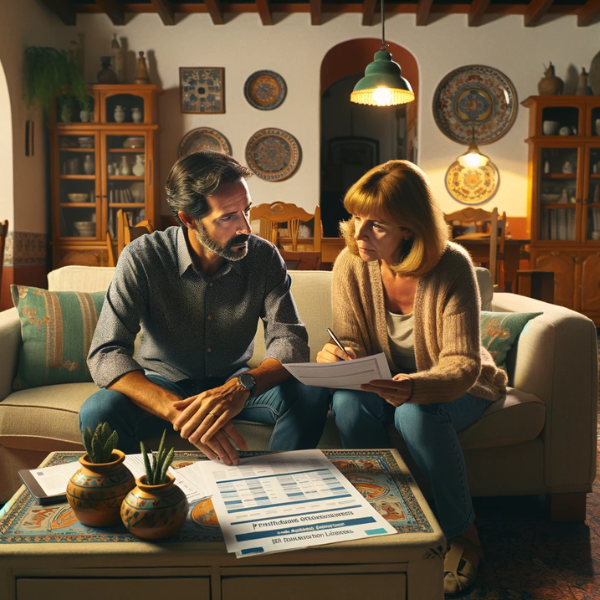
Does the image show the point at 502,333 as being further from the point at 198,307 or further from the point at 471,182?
the point at 471,182

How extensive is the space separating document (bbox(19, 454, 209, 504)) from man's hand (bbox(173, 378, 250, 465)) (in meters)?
0.09

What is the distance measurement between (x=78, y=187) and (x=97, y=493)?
511 centimetres

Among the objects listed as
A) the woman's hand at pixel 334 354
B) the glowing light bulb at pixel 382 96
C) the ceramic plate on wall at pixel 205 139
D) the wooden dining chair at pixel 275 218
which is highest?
the ceramic plate on wall at pixel 205 139

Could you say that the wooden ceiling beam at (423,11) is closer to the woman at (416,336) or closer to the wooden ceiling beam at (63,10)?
the wooden ceiling beam at (63,10)

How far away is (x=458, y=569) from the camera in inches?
55.9

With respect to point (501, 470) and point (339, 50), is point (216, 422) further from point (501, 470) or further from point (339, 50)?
point (339, 50)

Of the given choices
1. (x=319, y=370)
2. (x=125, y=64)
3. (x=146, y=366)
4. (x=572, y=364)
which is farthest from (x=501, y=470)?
(x=125, y=64)

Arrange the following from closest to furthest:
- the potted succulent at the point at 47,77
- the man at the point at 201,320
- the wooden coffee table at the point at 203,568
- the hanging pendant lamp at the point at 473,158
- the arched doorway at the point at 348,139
A: the wooden coffee table at the point at 203,568 < the man at the point at 201,320 < the potted succulent at the point at 47,77 < the hanging pendant lamp at the point at 473,158 < the arched doorway at the point at 348,139

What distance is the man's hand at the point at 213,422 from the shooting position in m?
1.22

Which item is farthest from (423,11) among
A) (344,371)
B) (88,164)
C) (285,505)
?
(285,505)

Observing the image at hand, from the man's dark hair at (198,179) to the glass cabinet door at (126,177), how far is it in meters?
4.10

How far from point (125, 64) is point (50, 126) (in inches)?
35.5

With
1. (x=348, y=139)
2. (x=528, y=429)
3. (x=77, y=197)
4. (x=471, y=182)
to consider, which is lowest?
(x=528, y=429)

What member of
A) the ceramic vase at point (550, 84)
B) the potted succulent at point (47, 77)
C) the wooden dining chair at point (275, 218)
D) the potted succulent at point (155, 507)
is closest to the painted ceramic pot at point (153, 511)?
the potted succulent at point (155, 507)
